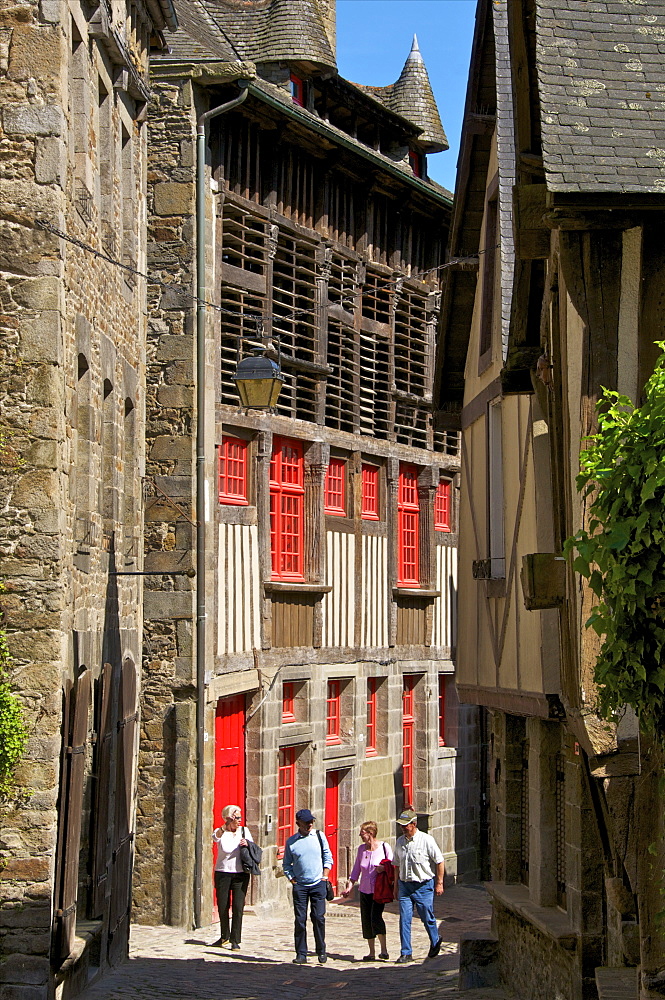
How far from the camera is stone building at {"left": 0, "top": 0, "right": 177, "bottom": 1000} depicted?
9156mm

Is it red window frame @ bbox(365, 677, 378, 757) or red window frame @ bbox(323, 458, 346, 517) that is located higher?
red window frame @ bbox(323, 458, 346, 517)

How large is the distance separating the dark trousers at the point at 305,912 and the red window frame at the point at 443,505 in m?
8.70

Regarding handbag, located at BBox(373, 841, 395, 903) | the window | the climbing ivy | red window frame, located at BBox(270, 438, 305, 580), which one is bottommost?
handbag, located at BBox(373, 841, 395, 903)

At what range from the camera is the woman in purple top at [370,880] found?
13305 mm

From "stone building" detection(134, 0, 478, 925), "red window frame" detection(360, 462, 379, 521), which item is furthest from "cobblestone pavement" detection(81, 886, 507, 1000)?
"red window frame" detection(360, 462, 379, 521)

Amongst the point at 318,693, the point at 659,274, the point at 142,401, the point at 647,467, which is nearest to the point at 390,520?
the point at 318,693

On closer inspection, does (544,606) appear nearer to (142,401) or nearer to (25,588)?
Answer: (25,588)

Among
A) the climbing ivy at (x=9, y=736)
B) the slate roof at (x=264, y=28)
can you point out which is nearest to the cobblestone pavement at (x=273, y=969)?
the climbing ivy at (x=9, y=736)

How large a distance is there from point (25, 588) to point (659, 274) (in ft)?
14.0

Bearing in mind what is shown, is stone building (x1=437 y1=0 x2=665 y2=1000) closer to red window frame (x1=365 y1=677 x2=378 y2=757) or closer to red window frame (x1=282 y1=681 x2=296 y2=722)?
red window frame (x1=282 y1=681 x2=296 y2=722)

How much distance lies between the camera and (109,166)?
1166cm

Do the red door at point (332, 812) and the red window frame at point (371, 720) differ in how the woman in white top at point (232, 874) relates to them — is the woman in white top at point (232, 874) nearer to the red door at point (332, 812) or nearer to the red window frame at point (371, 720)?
the red door at point (332, 812)

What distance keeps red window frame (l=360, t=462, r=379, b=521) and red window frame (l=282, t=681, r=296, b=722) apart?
8.97 ft

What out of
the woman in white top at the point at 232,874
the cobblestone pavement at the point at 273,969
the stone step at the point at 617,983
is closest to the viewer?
the stone step at the point at 617,983
